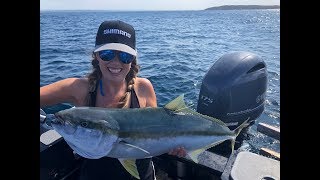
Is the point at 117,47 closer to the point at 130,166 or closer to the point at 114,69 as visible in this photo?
the point at 114,69

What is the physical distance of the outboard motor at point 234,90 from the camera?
4.38 metres

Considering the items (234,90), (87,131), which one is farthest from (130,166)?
(234,90)

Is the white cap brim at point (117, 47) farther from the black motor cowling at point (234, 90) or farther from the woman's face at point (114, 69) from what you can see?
the black motor cowling at point (234, 90)

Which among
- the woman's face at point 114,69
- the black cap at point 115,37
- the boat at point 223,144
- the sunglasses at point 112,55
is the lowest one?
the boat at point 223,144

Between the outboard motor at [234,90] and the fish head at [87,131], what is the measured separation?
7.17 ft

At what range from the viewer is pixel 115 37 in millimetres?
3141

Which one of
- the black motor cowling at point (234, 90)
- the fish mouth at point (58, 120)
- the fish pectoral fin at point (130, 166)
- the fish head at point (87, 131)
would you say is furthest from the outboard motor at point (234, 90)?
A: the fish mouth at point (58, 120)

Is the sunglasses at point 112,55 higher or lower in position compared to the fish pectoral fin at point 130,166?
higher

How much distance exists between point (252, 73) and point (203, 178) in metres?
1.84

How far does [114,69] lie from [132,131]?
2.84 feet

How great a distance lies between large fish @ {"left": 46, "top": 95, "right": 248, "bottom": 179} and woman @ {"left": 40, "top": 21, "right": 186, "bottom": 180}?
255 mm
